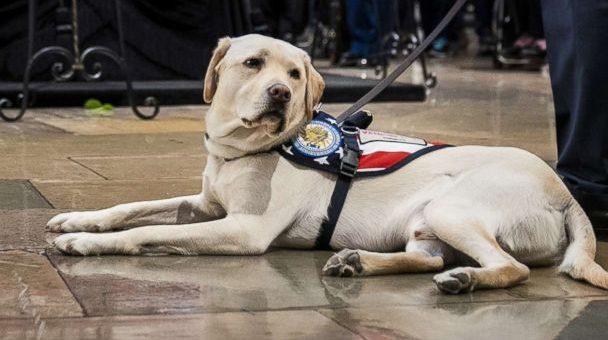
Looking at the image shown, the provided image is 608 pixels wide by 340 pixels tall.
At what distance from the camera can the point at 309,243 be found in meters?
3.99

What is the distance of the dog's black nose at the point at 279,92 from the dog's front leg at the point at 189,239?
0.38m

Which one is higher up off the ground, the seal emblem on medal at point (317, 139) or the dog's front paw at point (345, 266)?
the seal emblem on medal at point (317, 139)

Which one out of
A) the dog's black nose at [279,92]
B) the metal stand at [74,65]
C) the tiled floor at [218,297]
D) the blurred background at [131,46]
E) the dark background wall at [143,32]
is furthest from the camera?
the dark background wall at [143,32]

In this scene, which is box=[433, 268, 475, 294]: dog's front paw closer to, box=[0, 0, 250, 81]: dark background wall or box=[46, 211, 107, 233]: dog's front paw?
box=[46, 211, 107, 233]: dog's front paw

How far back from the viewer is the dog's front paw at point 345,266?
11.8 ft

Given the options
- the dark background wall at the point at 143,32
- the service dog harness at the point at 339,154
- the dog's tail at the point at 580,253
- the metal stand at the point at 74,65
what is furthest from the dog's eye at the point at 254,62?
Result: the dark background wall at the point at 143,32

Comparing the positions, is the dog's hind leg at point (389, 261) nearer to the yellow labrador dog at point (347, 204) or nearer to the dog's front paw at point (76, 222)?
the yellow labrador dog at point (347, 204)

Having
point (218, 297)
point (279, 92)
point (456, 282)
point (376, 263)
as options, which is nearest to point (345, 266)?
point (376, 263)

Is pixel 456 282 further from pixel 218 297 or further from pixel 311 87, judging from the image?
pixel 311 87

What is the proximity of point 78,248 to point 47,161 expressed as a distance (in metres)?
2.34

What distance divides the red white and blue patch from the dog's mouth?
0.41ft

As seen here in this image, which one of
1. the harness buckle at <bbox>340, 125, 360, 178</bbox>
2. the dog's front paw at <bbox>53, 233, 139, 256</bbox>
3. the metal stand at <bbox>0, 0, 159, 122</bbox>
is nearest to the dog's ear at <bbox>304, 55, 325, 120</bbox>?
the harness buckle at <bbox>340, 125, 360, 178</bbox>

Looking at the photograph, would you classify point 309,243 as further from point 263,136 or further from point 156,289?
point 156,289

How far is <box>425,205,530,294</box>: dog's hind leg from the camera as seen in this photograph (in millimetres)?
3432
